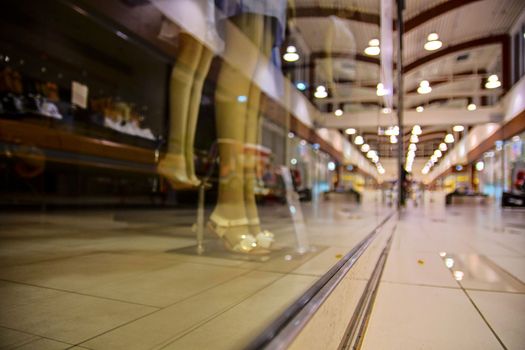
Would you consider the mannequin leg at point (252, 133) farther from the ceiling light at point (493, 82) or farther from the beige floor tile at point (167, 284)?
the ceiling light at point (493, 82)

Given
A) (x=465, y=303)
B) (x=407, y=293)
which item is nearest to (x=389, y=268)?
(x=407, y=293)

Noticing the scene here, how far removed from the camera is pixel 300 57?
68.1 inches

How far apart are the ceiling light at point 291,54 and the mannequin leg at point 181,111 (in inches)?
15.2

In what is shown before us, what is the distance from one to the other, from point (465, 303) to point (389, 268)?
1.69 ft

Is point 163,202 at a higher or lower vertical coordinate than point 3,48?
lower

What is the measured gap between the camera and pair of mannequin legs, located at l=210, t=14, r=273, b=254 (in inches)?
Answer: 66.2

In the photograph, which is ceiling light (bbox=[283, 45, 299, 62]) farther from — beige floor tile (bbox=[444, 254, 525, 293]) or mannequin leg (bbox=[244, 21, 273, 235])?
beige floor tile (bbox=[444, 254, 525, 293])

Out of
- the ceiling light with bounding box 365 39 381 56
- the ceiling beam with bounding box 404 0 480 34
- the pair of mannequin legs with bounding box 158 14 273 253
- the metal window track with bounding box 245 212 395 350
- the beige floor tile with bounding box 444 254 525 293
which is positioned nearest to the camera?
the metal window track with bounding box 245 212 395 350

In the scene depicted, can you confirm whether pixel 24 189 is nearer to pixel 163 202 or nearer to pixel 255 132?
pixel 163 202

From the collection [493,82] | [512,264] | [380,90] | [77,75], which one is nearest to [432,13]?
[380,90]

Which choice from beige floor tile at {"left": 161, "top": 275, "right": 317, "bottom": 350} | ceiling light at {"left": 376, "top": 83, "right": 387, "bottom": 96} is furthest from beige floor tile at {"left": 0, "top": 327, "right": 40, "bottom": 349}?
ceiling light at {"left": 376, "top": 83, "right": 387, "bottom": 96}

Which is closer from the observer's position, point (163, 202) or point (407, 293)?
point (407, 293)

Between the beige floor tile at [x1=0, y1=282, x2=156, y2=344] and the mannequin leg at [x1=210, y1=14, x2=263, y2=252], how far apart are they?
2.73 feet

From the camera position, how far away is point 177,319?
0.86 m
